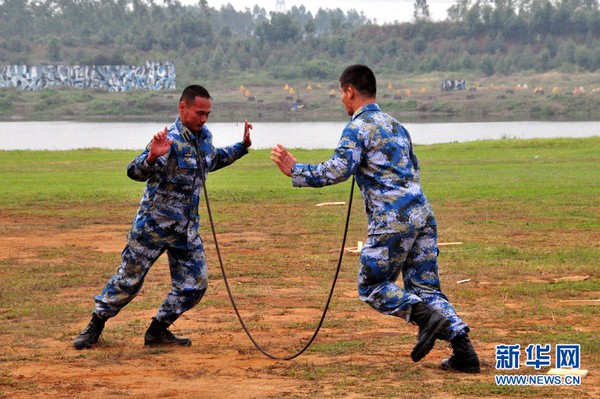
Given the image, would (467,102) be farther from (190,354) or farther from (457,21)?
(190,354)

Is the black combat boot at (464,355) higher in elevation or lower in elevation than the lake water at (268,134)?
higher

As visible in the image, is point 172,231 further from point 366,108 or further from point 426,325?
point 426,325

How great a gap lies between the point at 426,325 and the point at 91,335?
3018mm

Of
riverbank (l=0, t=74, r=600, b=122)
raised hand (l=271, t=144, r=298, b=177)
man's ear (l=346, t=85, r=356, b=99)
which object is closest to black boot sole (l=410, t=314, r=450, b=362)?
raised hand (l=271, t=144, r=298, b=177)

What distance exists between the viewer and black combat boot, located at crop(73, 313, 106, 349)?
9391 mm

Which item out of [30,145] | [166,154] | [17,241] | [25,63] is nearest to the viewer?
[166,154]

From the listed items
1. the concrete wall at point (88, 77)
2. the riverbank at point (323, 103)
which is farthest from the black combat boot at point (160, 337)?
the concrete wall at point (88, 77)

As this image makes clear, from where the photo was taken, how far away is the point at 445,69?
11112 centimetres

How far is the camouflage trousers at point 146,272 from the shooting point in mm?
9367

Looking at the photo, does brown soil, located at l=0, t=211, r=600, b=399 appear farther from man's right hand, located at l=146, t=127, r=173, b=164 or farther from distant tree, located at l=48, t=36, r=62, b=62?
distant tree, located at l=48, t=36, r=62, b=62

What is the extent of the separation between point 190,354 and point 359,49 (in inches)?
4514

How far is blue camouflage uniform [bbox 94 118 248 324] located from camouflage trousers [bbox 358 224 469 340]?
178cm

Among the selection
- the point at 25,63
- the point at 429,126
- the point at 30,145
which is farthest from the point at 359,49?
the point at 30,145

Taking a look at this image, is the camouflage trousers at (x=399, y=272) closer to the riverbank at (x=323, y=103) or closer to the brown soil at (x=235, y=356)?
the brown soil at (x=235, y=356)
